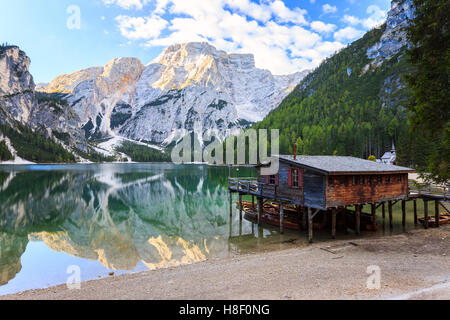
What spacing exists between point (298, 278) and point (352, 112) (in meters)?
142

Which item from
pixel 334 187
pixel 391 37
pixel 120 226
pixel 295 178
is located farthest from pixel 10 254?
pixel 391 37

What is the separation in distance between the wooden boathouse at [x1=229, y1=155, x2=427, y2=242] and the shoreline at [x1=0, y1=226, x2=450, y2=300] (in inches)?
148

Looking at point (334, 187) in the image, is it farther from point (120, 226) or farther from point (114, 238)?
point (120, 226)

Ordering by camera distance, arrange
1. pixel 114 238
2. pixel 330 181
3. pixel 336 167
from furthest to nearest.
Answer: pixel 114 238 < pixel 336 167 < pixel 330 181

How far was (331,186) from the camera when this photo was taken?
20875mm

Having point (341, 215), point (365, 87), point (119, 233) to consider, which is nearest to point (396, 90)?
point (365, 87)

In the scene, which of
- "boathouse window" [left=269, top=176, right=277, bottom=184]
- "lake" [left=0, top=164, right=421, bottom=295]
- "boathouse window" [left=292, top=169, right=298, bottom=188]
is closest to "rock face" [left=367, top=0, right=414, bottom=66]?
"lake" [left=0, top=164, right=421, bottom=295]

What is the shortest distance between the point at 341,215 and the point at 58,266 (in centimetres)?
2377

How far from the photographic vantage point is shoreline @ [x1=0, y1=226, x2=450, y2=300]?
10.4 m

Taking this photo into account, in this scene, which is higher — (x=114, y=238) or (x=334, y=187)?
(x=334, y=187)

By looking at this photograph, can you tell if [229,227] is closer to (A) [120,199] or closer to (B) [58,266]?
(B) [58,266]

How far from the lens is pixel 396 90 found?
135125 mm

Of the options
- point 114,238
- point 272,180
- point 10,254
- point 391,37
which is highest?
point 391,37

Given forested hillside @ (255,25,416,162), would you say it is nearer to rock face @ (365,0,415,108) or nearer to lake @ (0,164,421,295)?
rock face @ (365,0,415,108)
